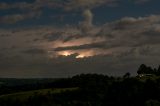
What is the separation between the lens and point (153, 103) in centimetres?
19375
